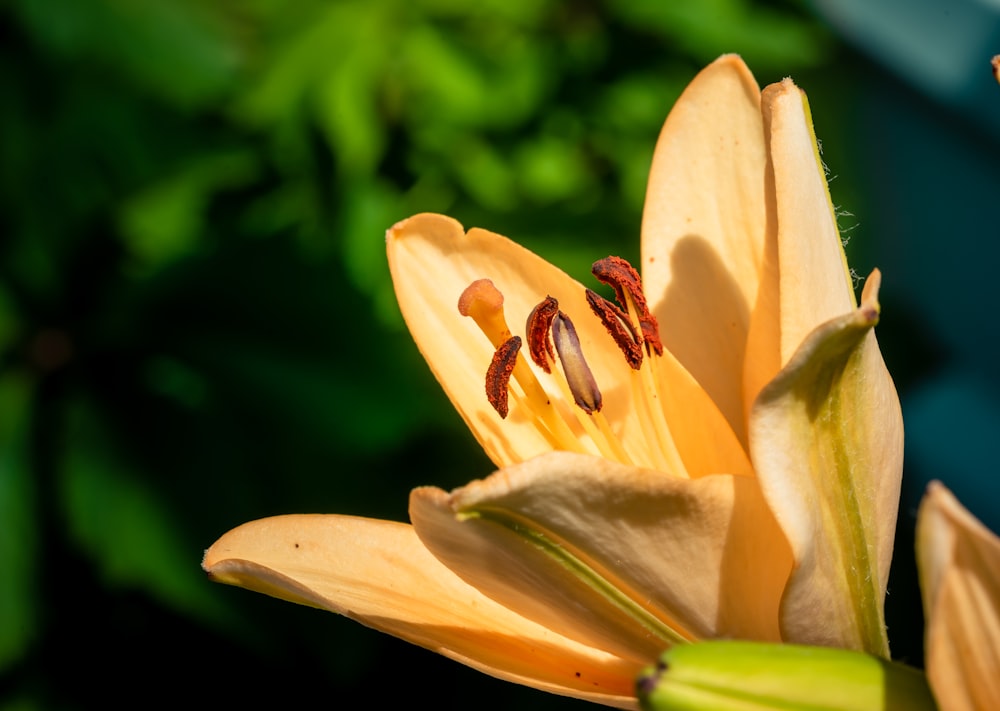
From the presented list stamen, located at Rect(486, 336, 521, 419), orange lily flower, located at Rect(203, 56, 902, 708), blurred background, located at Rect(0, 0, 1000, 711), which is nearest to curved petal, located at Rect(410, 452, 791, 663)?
orange lily flower, located at Rect(203, 56, 902, 708)

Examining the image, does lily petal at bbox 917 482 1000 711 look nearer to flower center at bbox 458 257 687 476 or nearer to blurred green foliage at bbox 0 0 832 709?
flower center at bbox 458 257 687 476

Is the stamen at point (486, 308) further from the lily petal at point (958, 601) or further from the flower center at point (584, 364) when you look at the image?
the lily petal at point (958, 601)

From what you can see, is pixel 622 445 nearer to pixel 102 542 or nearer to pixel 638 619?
pixel 638 619

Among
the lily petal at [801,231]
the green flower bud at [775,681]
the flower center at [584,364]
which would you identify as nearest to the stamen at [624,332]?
the flower center at [584,364]

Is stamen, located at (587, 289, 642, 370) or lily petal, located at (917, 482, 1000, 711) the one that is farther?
stamen, located at (587, 289, 642, 370)

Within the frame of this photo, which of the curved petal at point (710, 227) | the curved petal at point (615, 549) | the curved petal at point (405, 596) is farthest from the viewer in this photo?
the curved petal at point (710, 227)

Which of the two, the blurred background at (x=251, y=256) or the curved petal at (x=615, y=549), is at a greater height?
the blurred background at (x=251, y=256)

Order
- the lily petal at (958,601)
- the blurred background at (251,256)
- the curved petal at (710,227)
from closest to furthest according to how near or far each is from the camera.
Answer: the lily petal at (958,601), the curved petal at (710,227), the blurred background at (251,256)
